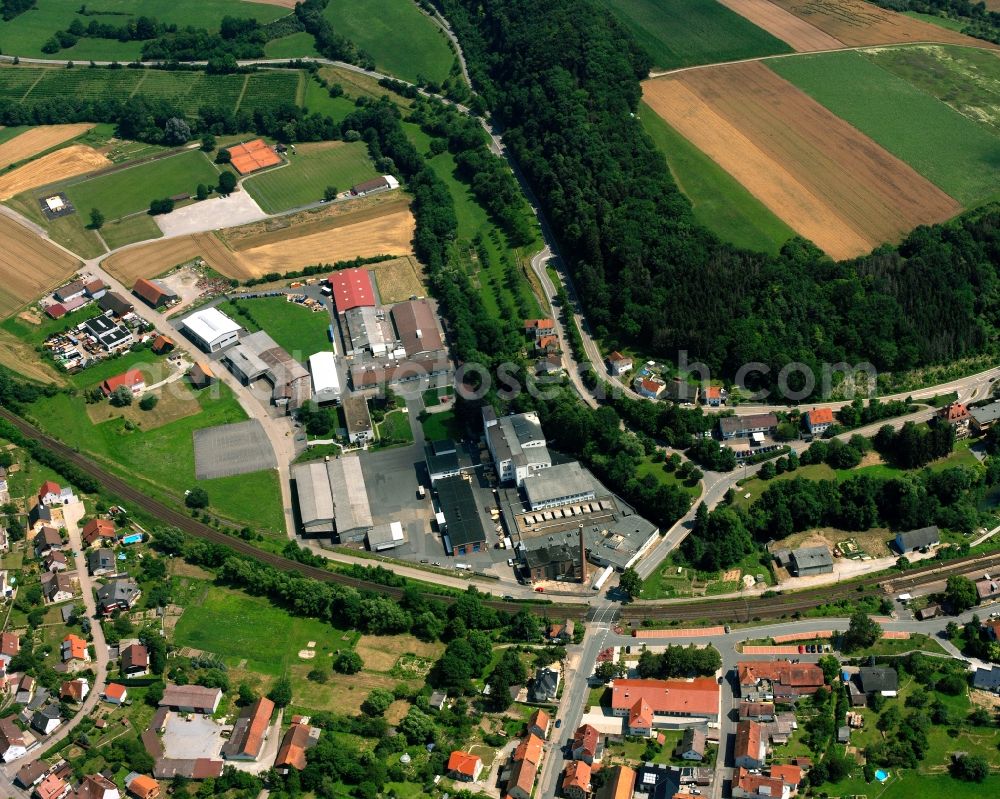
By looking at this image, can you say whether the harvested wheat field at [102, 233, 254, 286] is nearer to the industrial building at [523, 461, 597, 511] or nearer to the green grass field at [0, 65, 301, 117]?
the green grass field at [0, 65, 301, 117]

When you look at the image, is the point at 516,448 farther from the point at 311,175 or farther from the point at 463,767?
the point at 311,175

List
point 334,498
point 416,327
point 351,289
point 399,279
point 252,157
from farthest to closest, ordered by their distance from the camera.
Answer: point 252,157
point 399,279
point 351,289
point 416,327
point 334,498

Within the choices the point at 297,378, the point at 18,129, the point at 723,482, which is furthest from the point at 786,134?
the point at 18,129

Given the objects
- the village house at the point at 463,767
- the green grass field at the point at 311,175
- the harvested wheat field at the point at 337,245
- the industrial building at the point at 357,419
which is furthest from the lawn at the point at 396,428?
the green grass field at the point at 311,175

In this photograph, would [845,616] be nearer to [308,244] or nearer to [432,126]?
[308,244]

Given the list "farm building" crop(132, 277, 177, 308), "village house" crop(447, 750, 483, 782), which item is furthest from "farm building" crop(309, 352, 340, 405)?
→ "village house" crop(447, 750, 483, 782)

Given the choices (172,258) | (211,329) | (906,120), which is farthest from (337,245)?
(906,120)
